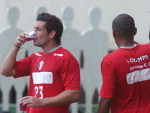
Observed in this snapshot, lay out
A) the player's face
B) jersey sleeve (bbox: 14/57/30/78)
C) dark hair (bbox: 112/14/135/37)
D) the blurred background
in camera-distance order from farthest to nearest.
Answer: the blurred background, jersey sleeve (bbox: 14/57/30/78), the player's face, dark hair (bbox: 112/14/135/37)

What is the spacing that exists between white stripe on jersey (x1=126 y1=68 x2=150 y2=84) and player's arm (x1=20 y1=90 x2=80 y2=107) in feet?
1.31

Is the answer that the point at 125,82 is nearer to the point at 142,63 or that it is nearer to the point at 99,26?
A: the point at 142,63

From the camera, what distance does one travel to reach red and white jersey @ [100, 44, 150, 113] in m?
4.43

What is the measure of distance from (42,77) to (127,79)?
24.7 inches

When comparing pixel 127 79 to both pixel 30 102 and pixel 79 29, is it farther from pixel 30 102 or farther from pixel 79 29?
pixel 79 29

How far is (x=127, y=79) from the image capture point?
14.6 feet

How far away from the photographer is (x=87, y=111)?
25.5 ft

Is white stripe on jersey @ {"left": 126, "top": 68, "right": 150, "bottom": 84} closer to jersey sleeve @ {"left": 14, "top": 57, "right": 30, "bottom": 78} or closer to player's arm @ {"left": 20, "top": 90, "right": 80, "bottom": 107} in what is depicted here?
player's arm @ {"left": 20, "top": 90, "right": 80, "bottom": 107}

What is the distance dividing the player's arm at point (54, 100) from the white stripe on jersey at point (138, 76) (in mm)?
399

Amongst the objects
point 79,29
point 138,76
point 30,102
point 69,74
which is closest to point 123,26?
point 138,76

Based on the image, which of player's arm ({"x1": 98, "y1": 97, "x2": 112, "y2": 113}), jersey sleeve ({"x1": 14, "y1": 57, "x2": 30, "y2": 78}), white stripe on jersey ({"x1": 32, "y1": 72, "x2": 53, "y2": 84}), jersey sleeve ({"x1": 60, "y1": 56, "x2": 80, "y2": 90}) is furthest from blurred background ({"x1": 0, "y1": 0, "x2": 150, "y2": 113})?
player's arm ({"x1": 98, "y1": 97, "x2": 112, "y2": 113})

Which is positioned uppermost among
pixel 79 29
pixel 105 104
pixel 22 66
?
pixel 79 29

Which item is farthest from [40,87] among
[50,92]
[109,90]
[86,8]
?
[86,8]

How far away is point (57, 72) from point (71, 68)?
4.3 inches
